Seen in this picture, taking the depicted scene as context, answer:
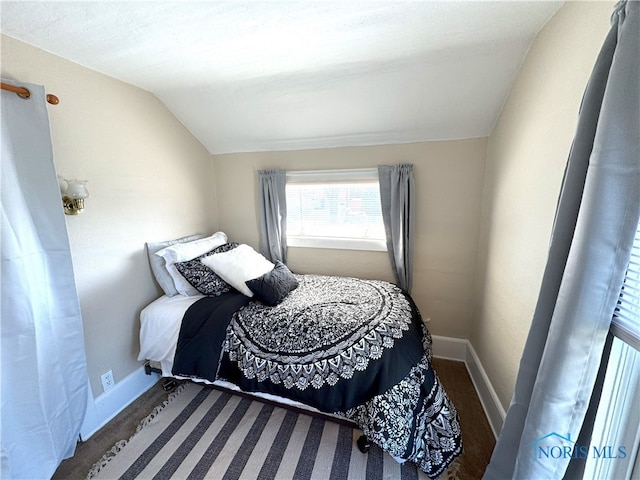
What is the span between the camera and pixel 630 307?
27.4 inches

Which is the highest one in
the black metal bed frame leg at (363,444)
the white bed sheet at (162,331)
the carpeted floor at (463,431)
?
the white bed sheet at (162,331)

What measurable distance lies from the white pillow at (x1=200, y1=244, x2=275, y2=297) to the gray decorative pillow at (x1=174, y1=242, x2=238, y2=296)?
1.4 inches

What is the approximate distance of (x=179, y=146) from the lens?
2.22 meters

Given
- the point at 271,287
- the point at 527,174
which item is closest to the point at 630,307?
the point at 527,174

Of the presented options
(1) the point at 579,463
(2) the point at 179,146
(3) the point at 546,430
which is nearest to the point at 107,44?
(2) the point at 179,146

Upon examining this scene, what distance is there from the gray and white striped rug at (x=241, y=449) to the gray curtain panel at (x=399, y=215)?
1306 mm

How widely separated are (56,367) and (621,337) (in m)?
2.34

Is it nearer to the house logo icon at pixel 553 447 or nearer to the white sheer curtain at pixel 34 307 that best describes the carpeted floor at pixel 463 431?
the white sheer curtain at pixel 34 307

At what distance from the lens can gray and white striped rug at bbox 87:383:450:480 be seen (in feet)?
4.29

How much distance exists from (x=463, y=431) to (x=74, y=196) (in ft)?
9.00

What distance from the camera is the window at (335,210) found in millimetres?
2338

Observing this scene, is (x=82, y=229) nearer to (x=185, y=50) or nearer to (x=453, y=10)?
(x=185, y=50)

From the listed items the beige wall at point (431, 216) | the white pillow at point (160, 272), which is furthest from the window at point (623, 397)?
the white pillow at point (160, 272)

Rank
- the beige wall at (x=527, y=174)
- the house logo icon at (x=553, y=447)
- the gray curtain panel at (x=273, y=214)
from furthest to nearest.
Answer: the gray curtain panel at (x=273, y=214), the beige wall at (x=527, y=174), the house logo icon at (x=553, y=447)
